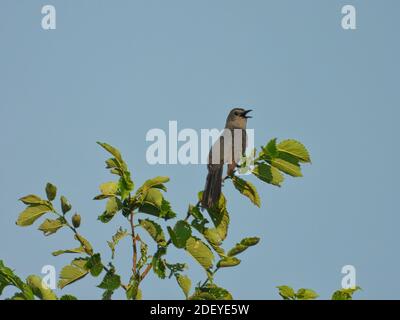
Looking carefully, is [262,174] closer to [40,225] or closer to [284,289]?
[284,289]

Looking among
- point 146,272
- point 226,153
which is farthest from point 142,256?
point 226,153

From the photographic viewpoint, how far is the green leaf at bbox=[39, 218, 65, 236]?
7793 millimetres

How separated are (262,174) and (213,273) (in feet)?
2.82

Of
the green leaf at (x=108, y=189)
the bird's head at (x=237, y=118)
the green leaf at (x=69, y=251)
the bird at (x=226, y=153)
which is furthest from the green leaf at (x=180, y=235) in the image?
the bird's head at (x=237, y=118)

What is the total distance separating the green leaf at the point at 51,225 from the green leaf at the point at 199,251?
961 millimetres

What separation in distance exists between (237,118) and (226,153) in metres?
2.43

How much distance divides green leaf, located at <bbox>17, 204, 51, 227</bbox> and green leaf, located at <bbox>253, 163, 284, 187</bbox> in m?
1.64

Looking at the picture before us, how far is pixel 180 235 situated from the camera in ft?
24.8

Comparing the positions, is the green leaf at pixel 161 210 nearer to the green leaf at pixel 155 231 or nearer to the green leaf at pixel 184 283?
the green leaf at pixel 155 231

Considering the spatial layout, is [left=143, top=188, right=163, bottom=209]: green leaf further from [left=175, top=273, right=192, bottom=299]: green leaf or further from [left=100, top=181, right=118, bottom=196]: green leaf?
[left=175, top=273, right=192, bottom=299]: green leaf
